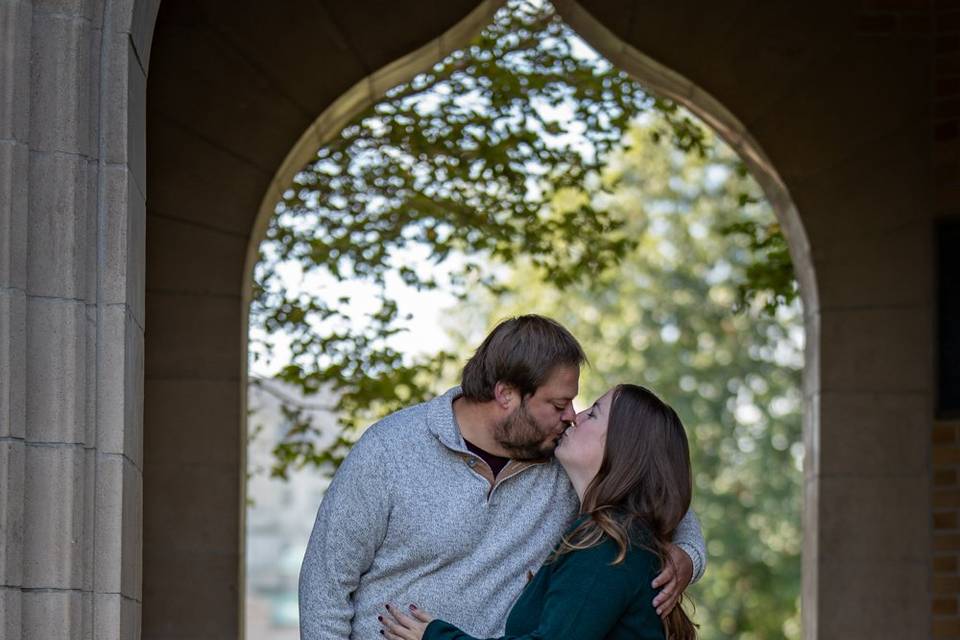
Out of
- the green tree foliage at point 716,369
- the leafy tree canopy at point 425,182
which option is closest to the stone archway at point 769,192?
the leafy tree canopy at point 425,182

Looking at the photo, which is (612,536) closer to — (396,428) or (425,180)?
(396,428)

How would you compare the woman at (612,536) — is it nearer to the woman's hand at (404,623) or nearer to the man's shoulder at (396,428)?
the woman's hand at (404,623)

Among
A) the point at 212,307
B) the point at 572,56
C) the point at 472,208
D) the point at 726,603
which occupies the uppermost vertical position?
the point at 572,56

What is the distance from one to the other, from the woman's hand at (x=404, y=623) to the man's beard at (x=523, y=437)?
370 millimetres

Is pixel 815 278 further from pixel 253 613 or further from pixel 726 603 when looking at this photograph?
pixel 253 613

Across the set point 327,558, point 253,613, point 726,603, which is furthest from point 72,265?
point 253,613

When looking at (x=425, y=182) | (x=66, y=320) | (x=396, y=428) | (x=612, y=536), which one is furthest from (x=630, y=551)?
(x=425, y=182)

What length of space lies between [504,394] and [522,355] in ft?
0.31

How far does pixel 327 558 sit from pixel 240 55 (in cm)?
296

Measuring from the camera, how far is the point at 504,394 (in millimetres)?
3406

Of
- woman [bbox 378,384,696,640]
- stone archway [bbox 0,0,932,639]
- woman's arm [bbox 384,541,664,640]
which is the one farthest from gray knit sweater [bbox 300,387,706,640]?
stone archway [bbox 0,0,932,639]

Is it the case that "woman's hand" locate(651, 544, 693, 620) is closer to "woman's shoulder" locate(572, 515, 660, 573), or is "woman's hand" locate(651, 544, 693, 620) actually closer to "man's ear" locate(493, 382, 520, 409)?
"woman's shoulder" locate(572, 515, 660, 573)

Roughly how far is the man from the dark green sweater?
0.17 m

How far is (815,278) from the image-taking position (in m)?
5.95
